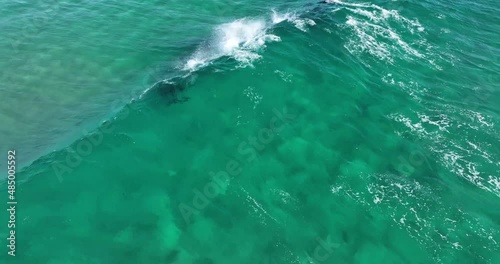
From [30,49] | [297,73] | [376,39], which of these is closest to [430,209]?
[297,73]

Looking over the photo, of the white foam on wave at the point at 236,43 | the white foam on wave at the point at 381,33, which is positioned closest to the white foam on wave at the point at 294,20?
the white foam on wave at the point at 236,43

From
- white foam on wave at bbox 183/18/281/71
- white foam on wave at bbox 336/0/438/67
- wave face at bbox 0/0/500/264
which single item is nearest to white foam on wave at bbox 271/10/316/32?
wave face at bbox 0/0/500/264

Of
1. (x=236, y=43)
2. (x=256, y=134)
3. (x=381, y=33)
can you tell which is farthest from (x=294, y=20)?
(x=256, y=134)

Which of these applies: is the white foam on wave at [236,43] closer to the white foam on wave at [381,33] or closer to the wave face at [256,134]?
the wave face at [256,134]

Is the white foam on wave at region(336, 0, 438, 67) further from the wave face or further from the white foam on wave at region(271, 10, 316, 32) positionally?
the white foam on wave at region(271, 10, 316, 32)

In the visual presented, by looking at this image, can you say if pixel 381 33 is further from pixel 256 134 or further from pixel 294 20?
pixel 256 134

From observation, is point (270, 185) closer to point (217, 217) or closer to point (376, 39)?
point (217, 217)
